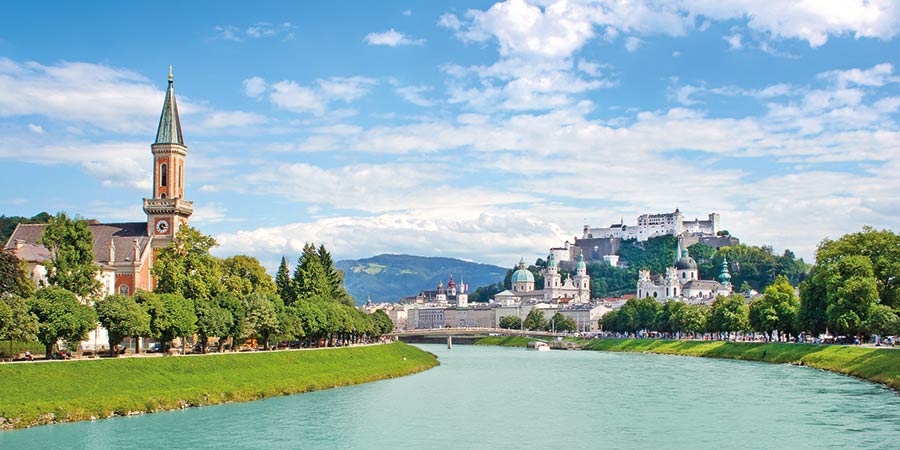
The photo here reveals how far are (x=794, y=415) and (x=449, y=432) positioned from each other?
16.9 metres

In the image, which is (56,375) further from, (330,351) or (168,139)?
(168,139)

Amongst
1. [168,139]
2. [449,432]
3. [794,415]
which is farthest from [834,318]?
[168,139]

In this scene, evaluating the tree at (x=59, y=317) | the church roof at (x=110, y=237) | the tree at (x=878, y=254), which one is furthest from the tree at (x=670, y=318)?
the tree at (x=59, y=317)

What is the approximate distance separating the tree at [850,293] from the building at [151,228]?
50.3 meters

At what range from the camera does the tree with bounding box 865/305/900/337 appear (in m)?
75.3

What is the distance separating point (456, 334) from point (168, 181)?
105 m

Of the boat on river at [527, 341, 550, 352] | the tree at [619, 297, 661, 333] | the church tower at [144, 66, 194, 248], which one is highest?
the church tower at [144, 66, 194, 248]

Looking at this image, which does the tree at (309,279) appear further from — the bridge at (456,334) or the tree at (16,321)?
the bridge at (456,334)

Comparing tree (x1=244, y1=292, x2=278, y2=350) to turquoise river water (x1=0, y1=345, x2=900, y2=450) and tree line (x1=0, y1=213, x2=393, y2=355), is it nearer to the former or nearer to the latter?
tree line (x1=0, y1=213, x2=393, y2=355)

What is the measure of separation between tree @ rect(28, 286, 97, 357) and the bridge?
11300 cm

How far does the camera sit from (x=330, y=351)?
76.3 meters

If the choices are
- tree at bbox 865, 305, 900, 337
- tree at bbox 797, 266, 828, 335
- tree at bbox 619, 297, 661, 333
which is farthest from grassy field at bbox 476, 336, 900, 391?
tree at bbox 619, 297, 661, 333

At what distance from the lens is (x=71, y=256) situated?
5978 centimetres

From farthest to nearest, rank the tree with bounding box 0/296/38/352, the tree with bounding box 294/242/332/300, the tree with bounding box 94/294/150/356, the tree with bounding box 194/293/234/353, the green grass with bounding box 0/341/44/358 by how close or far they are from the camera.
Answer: the tree with bounding box 294/242/332/300 < the tree with bounding box 194/293/234/353 < the tree with bounding box 94/294/150/356 < the green grass with bounding box 0/341/44/358 < the tree with bounding box 0/296/38/352
